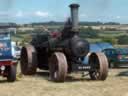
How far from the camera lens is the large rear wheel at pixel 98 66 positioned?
17500 mm

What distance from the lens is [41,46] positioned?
20.5 metres

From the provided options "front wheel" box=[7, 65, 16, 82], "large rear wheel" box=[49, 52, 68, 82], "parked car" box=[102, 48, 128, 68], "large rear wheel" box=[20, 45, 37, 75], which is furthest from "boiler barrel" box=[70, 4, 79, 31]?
"parked car" box=[102, 48, 128, 68]

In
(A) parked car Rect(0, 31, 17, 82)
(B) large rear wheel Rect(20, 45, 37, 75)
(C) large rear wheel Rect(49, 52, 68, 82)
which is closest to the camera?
(A) parked car Rect(0, 31, 17, 82)

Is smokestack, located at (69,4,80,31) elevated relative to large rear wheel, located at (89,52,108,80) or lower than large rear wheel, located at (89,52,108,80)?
elevated

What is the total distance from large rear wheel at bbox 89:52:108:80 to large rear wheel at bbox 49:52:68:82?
5.06 feet

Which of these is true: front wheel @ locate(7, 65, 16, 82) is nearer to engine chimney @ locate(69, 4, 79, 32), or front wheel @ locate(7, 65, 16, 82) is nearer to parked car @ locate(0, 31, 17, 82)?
parked car @ locate(0, 31, 17, 82)

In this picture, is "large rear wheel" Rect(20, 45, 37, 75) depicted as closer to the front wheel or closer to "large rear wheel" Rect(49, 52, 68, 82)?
"large rear wheel" Rect(49, 52, 68, 82)

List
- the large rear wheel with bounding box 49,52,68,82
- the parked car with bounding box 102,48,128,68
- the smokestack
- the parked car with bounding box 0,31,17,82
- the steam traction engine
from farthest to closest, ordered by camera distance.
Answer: the parked car with bounding box 102,48,128,68 < the smokestack < the steam traction engine < the large rear wheel with bounding box 49,52,68,82 < the parked car with bounding box 0,31,17,82

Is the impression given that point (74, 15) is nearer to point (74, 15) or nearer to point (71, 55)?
point (74, 15)

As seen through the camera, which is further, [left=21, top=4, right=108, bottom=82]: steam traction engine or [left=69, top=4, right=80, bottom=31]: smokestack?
[left=69, top=4, right=80, bottom=31]: smokestack

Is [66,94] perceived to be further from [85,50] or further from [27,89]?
[85,50]

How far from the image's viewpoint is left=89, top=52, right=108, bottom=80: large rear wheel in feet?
57.4

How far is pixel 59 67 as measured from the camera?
658 inches

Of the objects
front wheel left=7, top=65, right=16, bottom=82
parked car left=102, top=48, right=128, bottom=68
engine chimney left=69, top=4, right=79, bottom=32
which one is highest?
engine chimney left=69, top=4, right=79, bottom=32
